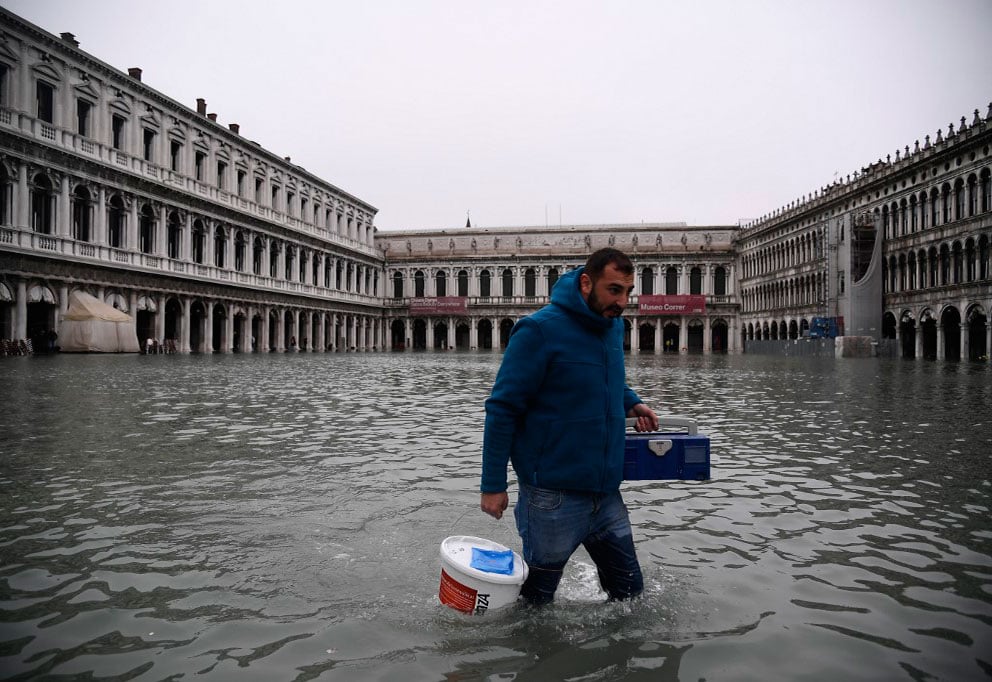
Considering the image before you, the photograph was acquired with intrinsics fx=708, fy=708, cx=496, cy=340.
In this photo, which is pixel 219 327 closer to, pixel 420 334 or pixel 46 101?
pixel 46 101

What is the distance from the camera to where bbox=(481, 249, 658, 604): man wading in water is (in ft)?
10.4

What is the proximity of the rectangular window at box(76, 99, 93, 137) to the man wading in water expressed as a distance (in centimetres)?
3813

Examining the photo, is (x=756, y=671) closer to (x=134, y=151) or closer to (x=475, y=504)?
(x=475, y=504)

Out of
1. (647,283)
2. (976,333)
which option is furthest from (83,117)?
(647,283)

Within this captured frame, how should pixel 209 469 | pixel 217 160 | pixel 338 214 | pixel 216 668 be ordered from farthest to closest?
pixel 338 214 → pixel 217 160 → pixel 209 469 → pixel 216 668

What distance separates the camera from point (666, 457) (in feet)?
A: 11.6

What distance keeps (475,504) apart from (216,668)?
300cm

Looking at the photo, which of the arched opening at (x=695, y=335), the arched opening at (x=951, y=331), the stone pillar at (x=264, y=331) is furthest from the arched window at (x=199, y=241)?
the arched opening at (x=695, y=335)

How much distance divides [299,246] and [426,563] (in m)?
54.2

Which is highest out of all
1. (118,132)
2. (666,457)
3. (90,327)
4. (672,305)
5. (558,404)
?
(118,132)

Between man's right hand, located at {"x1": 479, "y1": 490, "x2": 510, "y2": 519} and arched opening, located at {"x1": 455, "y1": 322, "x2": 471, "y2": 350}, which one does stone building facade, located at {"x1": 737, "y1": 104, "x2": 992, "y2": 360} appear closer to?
arched opening, located at {"x1": 455, "y1": 322, "x2": 471, "y2": 350}

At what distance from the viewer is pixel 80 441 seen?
8.13m

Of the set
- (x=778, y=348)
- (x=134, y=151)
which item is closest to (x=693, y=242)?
(x=778, y=348)

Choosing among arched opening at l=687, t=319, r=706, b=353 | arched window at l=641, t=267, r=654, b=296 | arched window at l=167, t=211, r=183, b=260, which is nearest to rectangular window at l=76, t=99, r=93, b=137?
arched window at l=167, t=211, r=183, b=260
